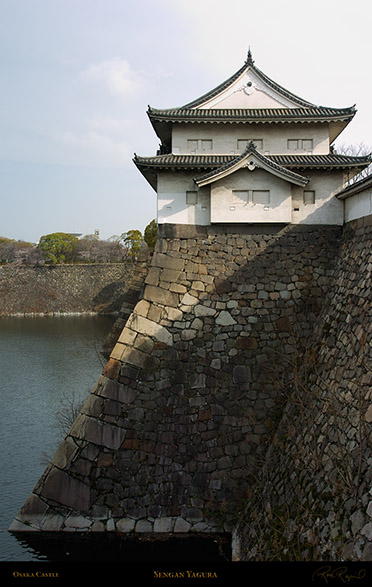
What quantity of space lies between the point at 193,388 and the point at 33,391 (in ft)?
32.9

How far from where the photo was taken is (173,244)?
8352 mm

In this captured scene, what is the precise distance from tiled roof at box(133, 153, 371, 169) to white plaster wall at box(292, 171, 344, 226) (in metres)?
0.25

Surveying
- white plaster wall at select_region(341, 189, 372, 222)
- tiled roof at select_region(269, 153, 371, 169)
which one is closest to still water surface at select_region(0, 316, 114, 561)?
white plaster wall at select_region(341, 189, 372, 222)

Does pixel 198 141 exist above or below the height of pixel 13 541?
above

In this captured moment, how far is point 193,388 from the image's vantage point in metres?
7.49

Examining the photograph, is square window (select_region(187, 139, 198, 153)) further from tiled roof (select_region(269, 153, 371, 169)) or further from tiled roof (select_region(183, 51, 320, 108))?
tiled roof (select_region(269, 153, 371, 169))

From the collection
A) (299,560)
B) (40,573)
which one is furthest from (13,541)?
(299,560)

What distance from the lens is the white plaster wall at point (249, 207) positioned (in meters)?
8.30

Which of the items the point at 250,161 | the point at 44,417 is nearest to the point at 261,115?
the point at 250,161

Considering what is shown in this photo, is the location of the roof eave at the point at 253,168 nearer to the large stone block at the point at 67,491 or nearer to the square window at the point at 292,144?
the square window at the point at 292,144

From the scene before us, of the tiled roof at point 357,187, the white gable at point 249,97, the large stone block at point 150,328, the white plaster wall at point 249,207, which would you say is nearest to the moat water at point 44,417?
the large stone block at point 150,328

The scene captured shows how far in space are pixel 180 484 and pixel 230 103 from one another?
7.68 meters

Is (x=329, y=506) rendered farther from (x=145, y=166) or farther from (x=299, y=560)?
(x=145, y=166)
